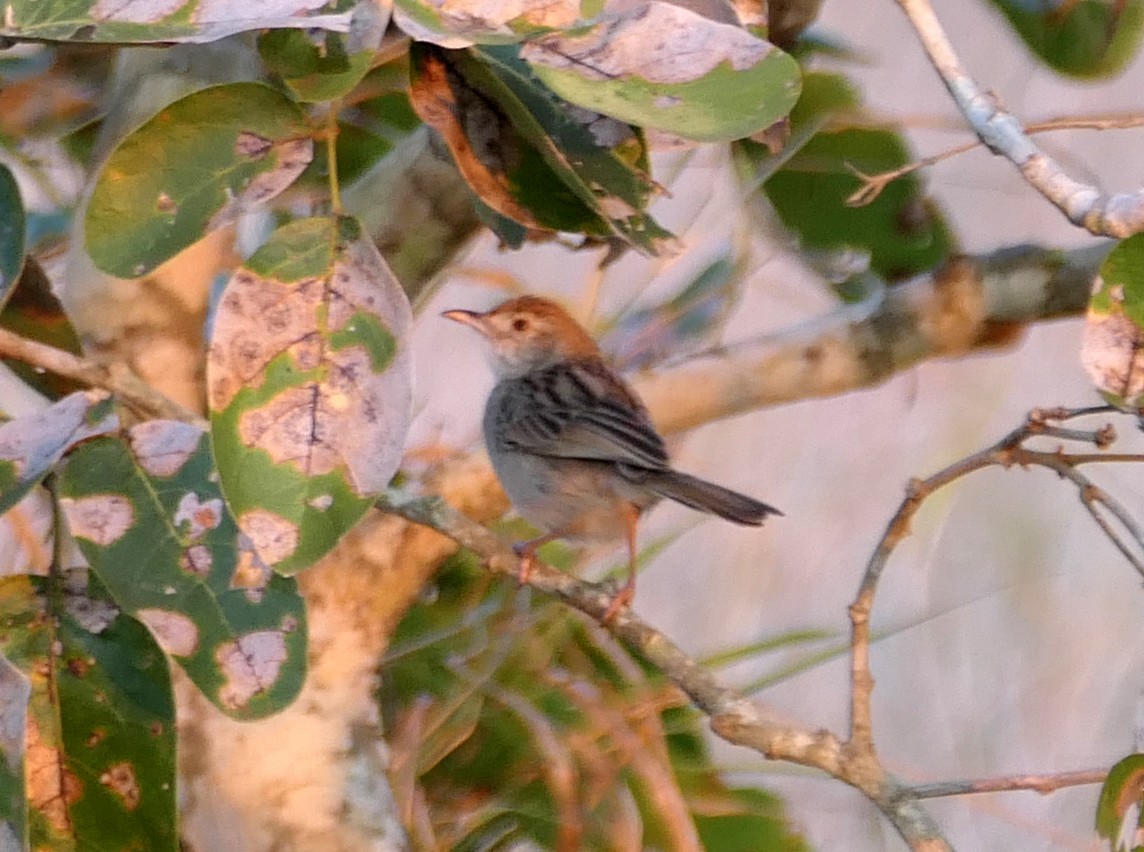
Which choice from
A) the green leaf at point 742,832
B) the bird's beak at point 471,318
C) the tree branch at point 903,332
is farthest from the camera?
the bird's beak at point 471,318

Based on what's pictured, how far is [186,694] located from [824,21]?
1.59 meters

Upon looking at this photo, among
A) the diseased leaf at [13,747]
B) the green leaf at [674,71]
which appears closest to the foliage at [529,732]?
the diseased leaf at [13,747]

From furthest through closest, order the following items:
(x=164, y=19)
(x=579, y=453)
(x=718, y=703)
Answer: (x=579, y=453), (x=718, y=703), (x=164, y=19)

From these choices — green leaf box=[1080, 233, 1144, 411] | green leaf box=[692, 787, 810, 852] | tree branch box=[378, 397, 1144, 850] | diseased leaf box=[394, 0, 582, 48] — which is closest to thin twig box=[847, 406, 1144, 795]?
tree branch box=[378, 397, 1144, 850]

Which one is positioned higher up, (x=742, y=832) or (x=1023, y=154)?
(x=1023, y=154)

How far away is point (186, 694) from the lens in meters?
0.90

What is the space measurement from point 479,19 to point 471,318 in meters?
1.16

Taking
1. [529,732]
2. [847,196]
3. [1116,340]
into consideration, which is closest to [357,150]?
[847,196]

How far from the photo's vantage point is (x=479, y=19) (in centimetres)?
50

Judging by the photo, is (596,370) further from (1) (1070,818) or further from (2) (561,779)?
(1) (1070,818)

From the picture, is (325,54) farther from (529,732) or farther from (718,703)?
(529,732)

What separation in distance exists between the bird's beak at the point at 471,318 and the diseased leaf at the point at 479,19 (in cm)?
108

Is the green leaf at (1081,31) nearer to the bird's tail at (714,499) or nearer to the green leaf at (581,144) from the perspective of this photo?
the bird's tail at (714,499)

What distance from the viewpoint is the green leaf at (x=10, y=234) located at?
0.63 m
